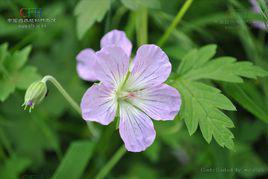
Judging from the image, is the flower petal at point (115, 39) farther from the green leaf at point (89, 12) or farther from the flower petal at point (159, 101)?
the flower petal at point (159, 101)

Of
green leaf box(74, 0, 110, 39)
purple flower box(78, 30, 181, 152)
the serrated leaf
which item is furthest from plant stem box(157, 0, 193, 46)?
purple flower box(78, 30, 181, 152)


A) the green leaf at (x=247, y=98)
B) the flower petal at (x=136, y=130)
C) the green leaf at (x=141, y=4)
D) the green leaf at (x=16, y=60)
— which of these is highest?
the green leaf at (x=16, y=60)

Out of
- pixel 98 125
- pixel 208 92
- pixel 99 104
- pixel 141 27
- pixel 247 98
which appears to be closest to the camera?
pixel 99 104

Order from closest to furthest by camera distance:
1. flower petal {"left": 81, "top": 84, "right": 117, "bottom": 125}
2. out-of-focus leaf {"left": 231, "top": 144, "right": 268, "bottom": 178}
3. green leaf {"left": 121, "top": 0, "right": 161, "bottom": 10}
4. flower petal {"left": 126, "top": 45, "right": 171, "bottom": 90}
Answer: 1. flower petal {"left": 81, "top": 84, "right": 117, "bottom": 125}
2. flower petal {"left": 126, "top": 45, "right": 171, "bottom": 90}
3. green leaf {"left": 121, "top": 0, "right": 161, "bottom": 10}
4. out-of-focus leaf {"left": 231, "top": 144, "right": 268, "bottom": 178}

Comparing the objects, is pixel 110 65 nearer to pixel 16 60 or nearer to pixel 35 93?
pixel 35 93

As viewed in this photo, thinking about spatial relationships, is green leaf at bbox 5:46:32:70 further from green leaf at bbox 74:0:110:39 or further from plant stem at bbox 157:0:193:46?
plant stem at bbox 157:0:193:46

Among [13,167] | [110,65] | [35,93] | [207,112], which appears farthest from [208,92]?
[13,167]

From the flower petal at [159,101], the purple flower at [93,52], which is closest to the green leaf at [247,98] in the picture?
the flower petal at [159,101]
